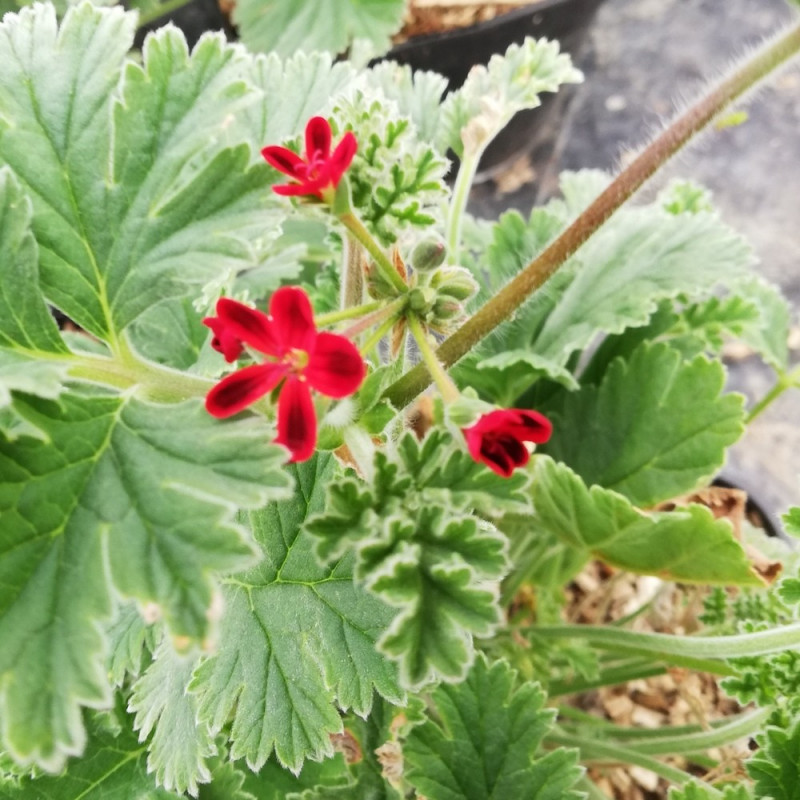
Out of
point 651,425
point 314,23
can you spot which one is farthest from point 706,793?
point 314,23

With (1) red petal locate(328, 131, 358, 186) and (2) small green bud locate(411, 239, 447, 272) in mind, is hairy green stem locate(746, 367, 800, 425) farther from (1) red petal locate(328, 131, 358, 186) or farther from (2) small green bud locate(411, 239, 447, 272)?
(1) red petal locate(328, 131, 358, 186)

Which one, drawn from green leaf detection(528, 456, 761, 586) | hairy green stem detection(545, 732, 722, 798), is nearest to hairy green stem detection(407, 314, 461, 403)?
green leaf detection(528, 456, 761, 586)

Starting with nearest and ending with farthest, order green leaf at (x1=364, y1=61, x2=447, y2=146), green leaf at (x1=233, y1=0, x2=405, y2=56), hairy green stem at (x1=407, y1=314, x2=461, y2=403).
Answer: hairy green stem at (x1=407, y1=314, x2=461, y2=403), green leaf at (x1=364, y1=61, x2=447, y2=146), green leaf at (x1=233, y1=0, x2=405, y2=56)

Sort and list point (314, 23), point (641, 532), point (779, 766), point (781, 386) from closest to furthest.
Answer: point (779, 766) → point (641, 532) → point (781, 386) → point (314, 23)

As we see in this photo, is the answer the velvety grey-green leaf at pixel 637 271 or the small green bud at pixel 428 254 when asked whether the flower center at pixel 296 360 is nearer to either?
the small green bud at pixel 428 254

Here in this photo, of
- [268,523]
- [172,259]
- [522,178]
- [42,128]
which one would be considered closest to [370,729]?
[268,523]

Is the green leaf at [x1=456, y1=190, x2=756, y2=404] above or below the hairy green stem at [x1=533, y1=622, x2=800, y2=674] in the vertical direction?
above

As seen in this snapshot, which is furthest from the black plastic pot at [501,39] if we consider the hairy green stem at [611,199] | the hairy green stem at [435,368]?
the hairy green stem at [435,368]

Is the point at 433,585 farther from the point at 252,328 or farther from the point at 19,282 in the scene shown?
the point at 19,282
